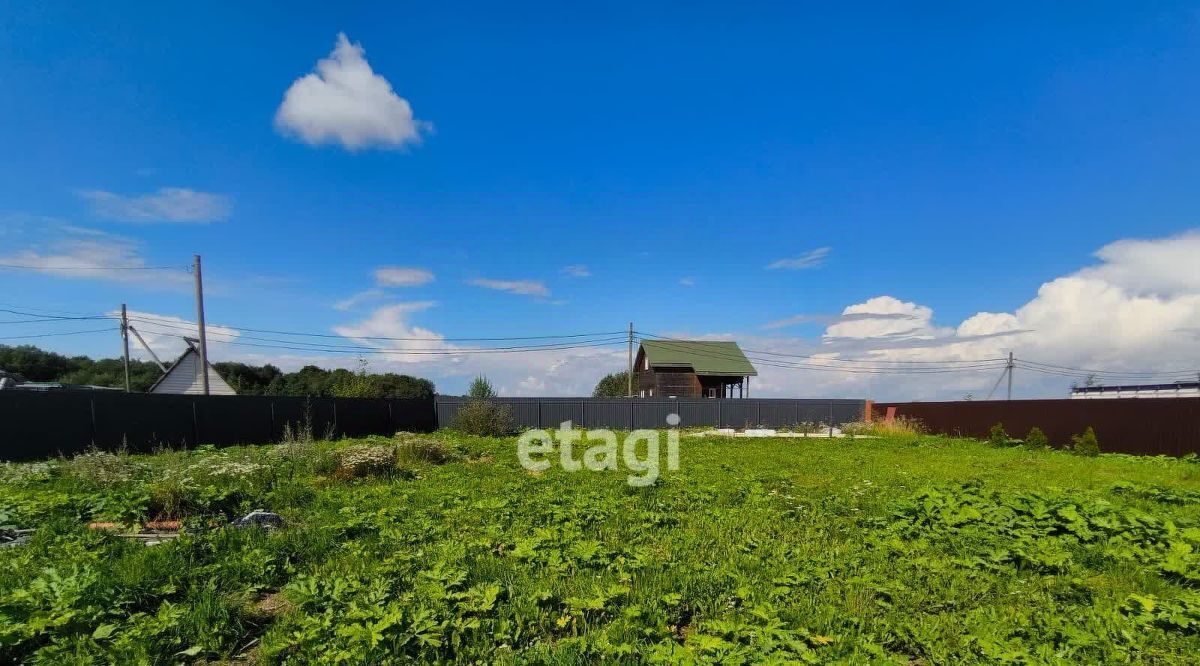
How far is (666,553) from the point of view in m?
4.27

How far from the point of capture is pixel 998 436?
50.7ft

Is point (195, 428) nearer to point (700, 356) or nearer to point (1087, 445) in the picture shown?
point (1087, 445)

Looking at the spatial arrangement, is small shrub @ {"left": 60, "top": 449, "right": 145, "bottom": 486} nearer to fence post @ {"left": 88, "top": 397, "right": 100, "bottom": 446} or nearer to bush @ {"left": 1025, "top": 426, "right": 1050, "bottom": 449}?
fence post @ {"left": 88, "top": 397, "right": 100, "bottom": 446}

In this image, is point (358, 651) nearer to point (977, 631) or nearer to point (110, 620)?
point (110, 620)

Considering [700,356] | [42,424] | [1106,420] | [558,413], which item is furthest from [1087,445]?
[42,424]

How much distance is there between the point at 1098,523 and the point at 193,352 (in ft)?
106

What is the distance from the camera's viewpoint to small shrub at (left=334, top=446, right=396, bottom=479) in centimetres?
806

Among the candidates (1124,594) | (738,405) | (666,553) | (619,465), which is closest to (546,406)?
(738,405)

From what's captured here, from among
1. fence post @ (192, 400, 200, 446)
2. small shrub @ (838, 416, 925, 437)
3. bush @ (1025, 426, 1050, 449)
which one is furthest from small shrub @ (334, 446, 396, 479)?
small shrub @ (838, 416, 925, 437)

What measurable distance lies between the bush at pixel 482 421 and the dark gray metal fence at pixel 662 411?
175 inches

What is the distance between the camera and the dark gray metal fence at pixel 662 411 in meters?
23.7

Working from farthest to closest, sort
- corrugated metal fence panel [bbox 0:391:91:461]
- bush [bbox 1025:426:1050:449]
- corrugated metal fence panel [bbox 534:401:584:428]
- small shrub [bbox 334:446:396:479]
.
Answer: corrugated metal fence panel [bbox 534:401:584:428]
bush [bbox 1025:426:1050:449]
corrugated metal fence panel [bbox 0:391:91:461]
small shrub [bbox 334:446:396:479]

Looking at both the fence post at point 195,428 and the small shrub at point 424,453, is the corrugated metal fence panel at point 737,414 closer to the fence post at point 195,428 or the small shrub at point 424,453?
the small shrub at point 424,453

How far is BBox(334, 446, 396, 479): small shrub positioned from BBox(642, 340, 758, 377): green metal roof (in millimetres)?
24814
